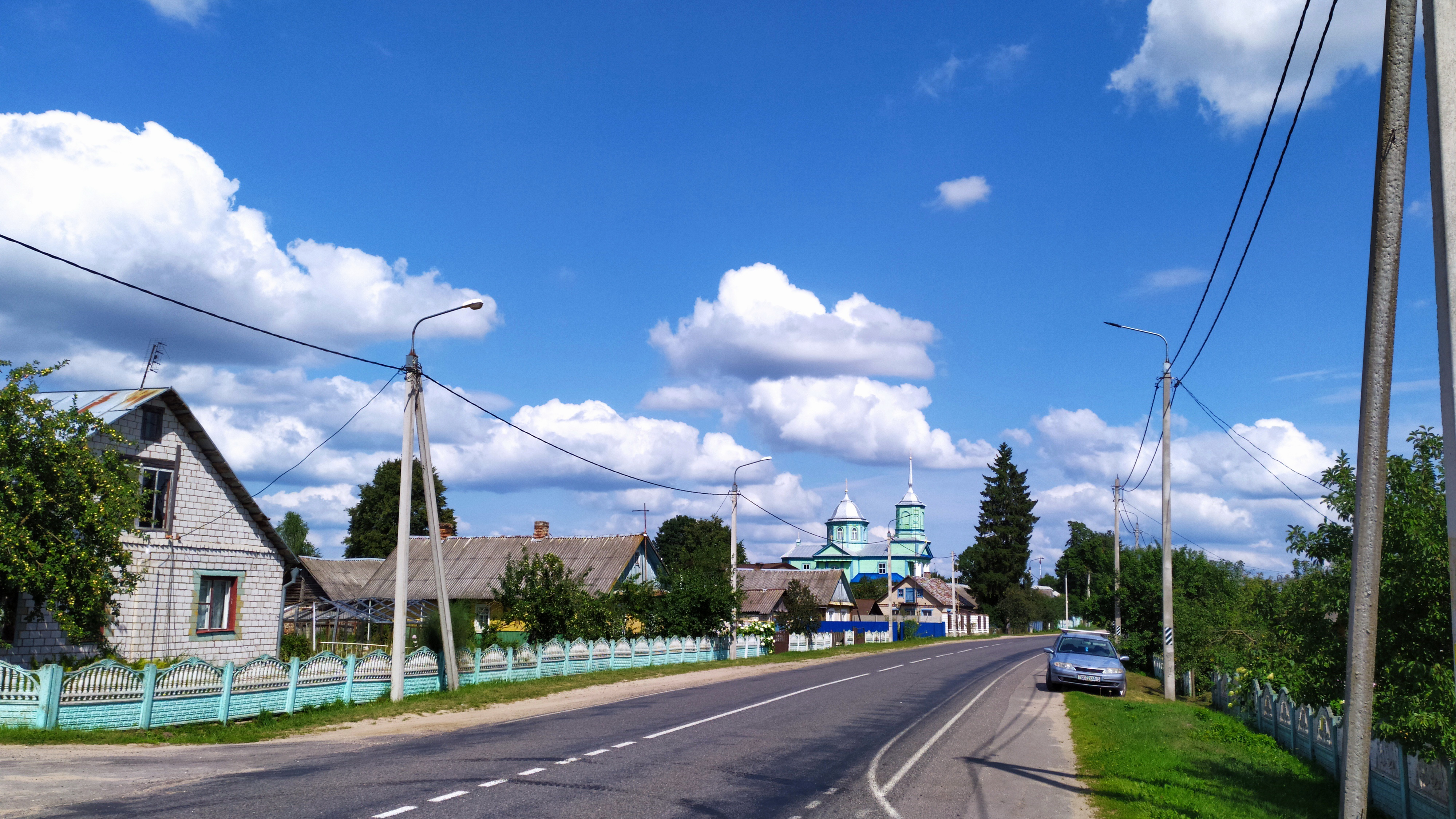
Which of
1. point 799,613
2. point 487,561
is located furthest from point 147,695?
point 799,613

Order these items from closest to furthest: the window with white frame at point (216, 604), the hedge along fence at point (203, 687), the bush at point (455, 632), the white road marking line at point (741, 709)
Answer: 1. the hedge along fence at point (203, 687)
2. the white road marking line at point (741, 709)
3. the bush at point (455, 632)
4. the window with white frame at point (216, 604)

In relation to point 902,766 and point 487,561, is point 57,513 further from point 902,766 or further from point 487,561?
point 487,561

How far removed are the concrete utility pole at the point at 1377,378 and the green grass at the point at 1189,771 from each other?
3346 mm

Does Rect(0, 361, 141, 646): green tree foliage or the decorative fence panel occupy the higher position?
Rect(0, 361, 141, 646): green tree foliage

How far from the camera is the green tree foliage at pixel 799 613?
54219 mm

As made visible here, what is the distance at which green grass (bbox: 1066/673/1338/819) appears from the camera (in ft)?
34.4

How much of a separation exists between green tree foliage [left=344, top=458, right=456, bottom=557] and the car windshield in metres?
50.6

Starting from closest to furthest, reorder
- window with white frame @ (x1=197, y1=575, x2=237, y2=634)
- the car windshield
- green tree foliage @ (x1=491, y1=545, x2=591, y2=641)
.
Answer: window with white frame @ (x1=197, y1=575, x2=237, y2=634) < the car windshield < green tree foliage @ (x1=491, y1=545, x2=591, y2=641)

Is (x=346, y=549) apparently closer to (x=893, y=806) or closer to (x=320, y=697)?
(x=320, y=697)

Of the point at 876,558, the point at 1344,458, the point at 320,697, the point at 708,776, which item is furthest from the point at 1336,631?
the point at 876,558

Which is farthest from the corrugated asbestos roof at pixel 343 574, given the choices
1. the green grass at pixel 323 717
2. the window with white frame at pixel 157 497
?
the window with white frame at pixel 157 497

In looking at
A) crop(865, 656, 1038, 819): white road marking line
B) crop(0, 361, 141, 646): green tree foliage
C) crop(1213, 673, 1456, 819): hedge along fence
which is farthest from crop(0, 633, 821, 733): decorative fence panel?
crop(865, 656, 1038, 819): white road marking line

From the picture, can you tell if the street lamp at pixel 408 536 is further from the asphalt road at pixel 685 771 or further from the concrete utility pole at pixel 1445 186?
the concrete utility pole at pixel 1445 186

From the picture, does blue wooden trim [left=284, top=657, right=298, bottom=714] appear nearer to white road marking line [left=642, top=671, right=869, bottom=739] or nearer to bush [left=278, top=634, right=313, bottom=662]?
white road marking line [left=642, top=671, right=869, bottom=739]
